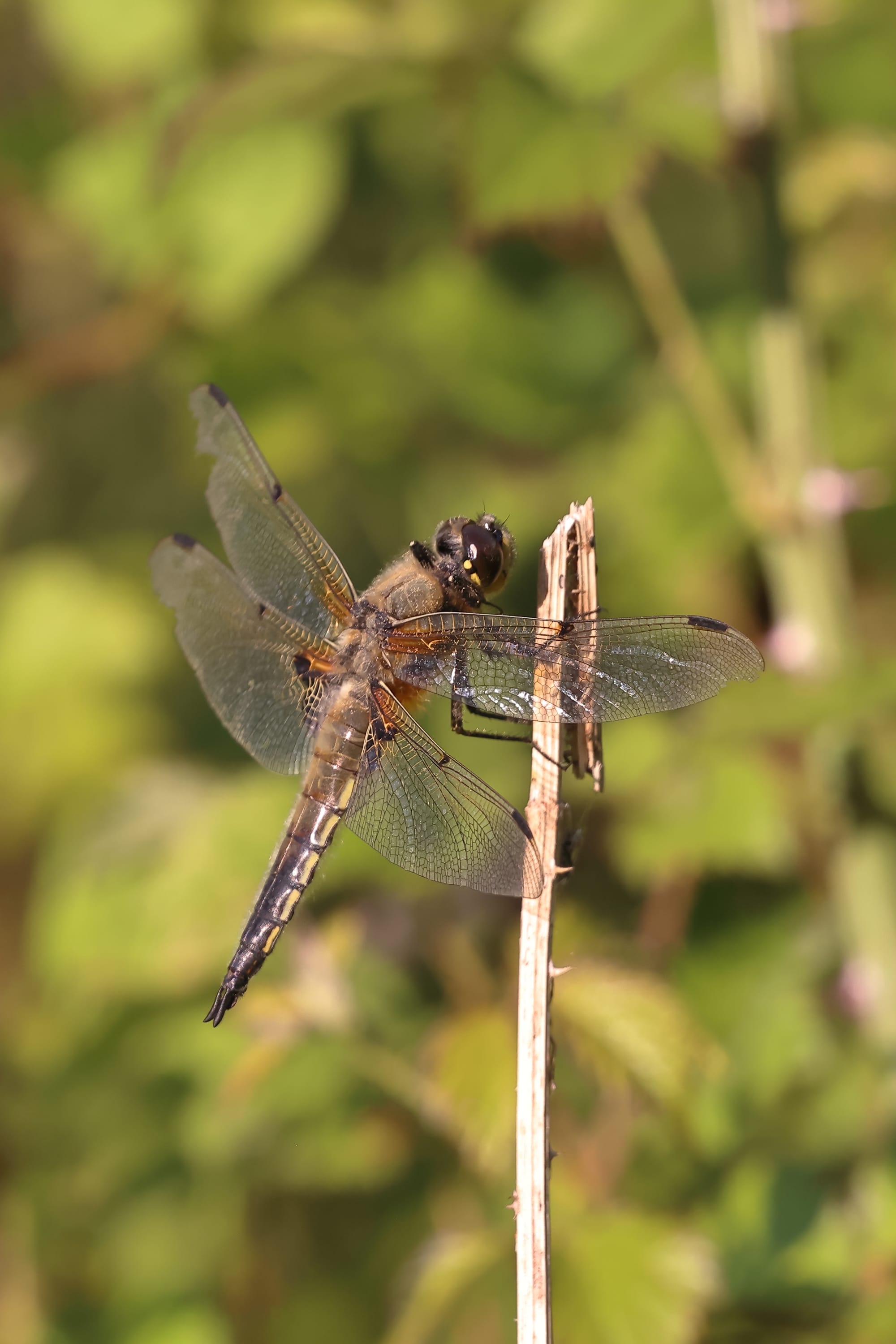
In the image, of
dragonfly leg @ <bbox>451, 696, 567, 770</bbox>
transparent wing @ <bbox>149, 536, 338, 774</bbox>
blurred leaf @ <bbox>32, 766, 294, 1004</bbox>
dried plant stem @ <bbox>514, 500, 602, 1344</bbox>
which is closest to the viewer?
dried plant stem @ <bbox>514, 500, 602, 1344</bbox>

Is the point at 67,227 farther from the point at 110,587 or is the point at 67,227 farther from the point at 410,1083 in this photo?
the point at 410,1083

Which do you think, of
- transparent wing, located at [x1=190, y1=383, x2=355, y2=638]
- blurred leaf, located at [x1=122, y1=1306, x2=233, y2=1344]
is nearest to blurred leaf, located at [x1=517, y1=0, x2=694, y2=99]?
transparent wing, located at [x1=190, y1=383, x2=355, y2=638]

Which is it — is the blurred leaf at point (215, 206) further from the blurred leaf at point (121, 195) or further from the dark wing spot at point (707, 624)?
the dark wing spot at point (707, 624)

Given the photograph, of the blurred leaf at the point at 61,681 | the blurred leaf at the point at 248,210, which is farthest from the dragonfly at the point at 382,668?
the blurred leaf at the point at 61,681

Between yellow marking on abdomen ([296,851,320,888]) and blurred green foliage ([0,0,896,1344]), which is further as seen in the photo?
blurred green foliage ([0,0,896,1344])

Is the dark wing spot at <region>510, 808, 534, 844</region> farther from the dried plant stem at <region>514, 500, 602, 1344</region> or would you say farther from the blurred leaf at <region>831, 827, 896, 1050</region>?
the blurred leaf at <region>831, 827, 896, 1050</region>
